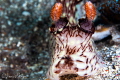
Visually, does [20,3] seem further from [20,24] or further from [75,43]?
[75,43]

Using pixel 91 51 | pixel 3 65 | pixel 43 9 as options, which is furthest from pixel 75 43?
pixel 43 9

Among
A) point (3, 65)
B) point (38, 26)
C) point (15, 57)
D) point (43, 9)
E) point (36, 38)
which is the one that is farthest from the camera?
point (43, 9)

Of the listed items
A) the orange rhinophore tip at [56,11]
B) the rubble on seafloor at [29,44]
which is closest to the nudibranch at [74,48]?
the orange rhinophore tip at [56,11]

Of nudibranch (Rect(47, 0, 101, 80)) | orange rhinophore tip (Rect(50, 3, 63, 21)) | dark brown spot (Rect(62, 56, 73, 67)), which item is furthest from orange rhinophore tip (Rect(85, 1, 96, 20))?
dark brown spot (Rect(62, 56, 73, 67))

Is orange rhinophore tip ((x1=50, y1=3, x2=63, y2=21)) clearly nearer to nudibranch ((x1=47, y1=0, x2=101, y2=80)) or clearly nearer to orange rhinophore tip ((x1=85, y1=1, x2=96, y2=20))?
nudibranch ((x1=47, y1=0, x2=101, y2=80))

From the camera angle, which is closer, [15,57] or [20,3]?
[15,57]

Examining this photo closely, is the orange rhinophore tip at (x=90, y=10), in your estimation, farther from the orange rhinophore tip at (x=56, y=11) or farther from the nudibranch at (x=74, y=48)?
the orange rhinophore tip at (x=56, y=11)

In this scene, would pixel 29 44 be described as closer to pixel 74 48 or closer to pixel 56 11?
pixel 56 11
